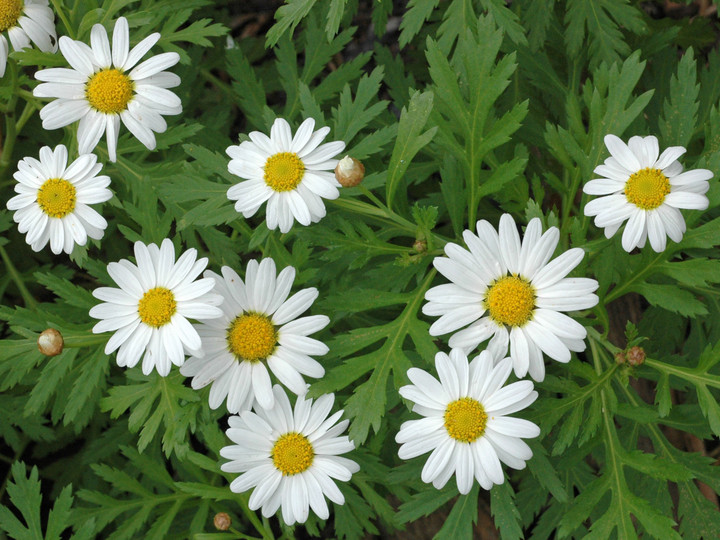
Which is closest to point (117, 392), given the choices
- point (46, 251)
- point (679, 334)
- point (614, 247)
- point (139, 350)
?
point (139, 350)

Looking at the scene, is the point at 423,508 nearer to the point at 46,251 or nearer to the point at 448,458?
the point at 448,458

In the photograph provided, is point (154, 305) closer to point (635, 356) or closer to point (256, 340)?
point (256, 340)

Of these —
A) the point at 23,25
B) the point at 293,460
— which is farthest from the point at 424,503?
the point at 23,25

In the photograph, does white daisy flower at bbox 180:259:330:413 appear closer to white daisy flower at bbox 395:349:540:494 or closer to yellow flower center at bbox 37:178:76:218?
white daisy flower at bbox 395:349:540:494

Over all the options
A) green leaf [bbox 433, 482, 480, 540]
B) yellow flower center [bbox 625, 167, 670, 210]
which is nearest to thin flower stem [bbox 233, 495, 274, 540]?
green leaf [bbox 433, 482, 480, 540]

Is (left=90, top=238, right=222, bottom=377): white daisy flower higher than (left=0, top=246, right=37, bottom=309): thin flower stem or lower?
higher

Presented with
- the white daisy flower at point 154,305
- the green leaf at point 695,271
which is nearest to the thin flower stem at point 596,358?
the green leaf at point 695,271

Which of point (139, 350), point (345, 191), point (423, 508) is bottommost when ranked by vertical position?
point (423, 508)
